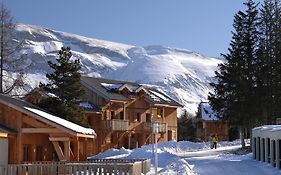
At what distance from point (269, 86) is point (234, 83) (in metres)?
3.19

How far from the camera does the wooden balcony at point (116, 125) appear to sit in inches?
2287

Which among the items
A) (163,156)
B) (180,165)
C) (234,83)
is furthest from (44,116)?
(234,83)

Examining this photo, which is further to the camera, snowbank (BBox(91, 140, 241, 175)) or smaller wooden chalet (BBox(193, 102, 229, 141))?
smaller wooden chalet (BBox(193, 102, 229, 141))

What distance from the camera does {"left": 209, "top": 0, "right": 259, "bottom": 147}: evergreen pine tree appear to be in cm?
5006

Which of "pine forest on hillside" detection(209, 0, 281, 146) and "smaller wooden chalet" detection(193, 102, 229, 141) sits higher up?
"pine forest on hillside" detection(209, 0, 281, 146)

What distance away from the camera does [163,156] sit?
120 feet

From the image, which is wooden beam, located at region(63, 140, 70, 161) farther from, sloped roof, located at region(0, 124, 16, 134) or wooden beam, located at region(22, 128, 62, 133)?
sloped roof, located at region(0, 124, 16, 134)

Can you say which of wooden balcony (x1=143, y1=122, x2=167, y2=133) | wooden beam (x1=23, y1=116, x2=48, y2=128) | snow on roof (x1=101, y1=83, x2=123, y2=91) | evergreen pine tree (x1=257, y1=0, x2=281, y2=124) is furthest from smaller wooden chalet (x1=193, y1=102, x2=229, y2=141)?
wooden beam (x1=23, y1=116, x2=48, y2=128)

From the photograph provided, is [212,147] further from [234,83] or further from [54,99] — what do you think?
[54,99]

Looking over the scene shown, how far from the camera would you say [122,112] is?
203 ft

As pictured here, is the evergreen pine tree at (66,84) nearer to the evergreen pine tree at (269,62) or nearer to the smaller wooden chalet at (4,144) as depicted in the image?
the smaller wooden chalet at (4,144)

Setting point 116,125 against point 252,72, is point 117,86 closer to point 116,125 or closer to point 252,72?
point 116,125

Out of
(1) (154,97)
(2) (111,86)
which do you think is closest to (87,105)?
(2) (111,86)

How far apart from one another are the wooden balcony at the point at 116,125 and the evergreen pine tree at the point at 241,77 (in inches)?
440
